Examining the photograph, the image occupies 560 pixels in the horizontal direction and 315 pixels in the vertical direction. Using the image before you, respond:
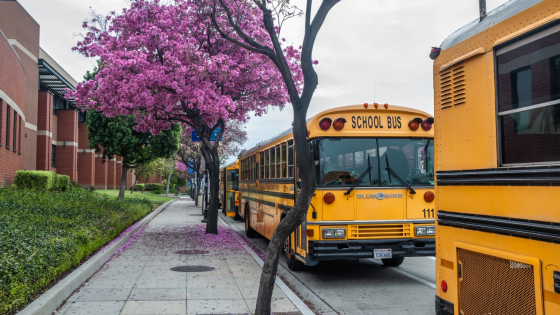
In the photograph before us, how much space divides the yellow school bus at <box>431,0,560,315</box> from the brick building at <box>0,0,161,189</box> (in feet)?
61.9

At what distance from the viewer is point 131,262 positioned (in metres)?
10.7

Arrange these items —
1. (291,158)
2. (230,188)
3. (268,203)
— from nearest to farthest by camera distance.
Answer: (291,158)
(268,203)
(230,188)

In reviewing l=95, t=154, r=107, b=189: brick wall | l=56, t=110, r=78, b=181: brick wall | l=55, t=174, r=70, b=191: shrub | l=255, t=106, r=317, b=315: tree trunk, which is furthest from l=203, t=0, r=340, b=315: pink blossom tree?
l=95, t=154, r=107, b=189: brick wall

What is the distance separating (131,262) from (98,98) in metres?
6.69

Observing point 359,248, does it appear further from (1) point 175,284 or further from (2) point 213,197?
(2) point 213,197

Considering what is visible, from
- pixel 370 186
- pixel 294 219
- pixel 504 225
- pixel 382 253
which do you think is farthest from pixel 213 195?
pixel 504 225

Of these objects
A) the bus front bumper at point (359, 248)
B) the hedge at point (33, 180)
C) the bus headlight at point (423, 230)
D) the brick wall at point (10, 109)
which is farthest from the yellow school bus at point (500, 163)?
the brick wall at point (10, 109)

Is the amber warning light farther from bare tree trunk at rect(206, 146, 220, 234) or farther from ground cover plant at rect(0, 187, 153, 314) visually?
bare tree trunk at rect(206, 146, 220, 234)

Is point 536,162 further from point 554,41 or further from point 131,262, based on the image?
point 131,262

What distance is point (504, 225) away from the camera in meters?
3.63

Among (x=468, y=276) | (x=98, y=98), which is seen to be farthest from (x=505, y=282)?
(x=98, y=98)

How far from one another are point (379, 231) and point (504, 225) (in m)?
4.83

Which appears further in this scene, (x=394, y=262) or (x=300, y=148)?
(x=394, y=262)

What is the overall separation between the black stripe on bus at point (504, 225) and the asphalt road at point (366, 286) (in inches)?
125
